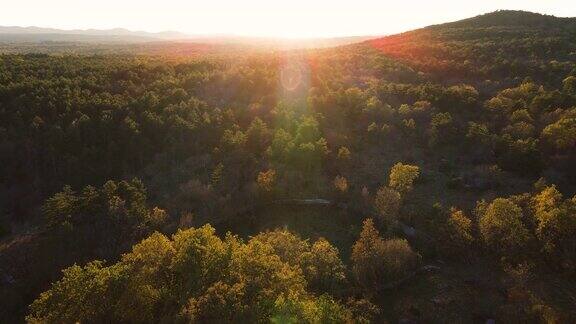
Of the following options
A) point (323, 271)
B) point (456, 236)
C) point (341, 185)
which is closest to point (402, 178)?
point (341, 185)

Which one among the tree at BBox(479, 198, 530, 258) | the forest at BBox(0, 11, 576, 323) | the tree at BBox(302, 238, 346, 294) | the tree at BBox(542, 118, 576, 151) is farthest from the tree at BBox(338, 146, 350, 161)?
the tree at BBox(542, 118, 576, 151)

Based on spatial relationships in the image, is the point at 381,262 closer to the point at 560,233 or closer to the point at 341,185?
the point at 341,185

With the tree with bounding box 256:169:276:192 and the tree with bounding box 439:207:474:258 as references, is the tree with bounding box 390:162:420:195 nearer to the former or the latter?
the tree with bounding box 439:207:474:258

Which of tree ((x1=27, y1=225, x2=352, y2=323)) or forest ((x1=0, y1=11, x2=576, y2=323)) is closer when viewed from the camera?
tree ((x1=27, y1=225, x2=352, y2=323))

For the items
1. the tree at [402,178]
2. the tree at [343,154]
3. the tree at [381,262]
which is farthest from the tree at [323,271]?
the tree at [343,154]

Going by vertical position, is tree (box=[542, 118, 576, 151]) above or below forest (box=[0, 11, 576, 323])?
above

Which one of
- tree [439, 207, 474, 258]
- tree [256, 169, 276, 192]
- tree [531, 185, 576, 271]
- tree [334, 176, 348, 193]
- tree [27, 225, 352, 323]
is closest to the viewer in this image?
tree [27, 225, 352, 323]

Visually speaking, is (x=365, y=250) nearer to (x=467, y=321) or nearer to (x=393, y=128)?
(x=467, y=321)
